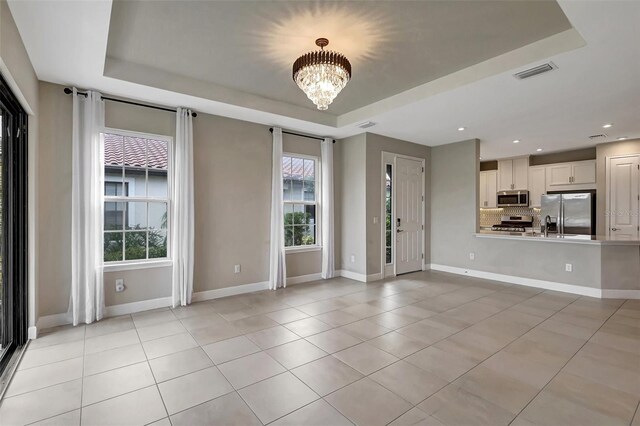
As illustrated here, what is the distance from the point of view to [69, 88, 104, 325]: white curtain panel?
344 centimetres

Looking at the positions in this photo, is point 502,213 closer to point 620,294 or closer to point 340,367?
point 620,294

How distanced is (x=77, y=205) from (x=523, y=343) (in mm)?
4882

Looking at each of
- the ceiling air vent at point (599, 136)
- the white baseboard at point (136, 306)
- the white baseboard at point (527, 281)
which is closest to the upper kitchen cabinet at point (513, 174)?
the ceiling air vent at point (599, 136)

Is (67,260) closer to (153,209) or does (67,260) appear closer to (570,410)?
(153,209)

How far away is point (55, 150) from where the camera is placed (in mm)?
3430

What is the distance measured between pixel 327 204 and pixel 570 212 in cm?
517

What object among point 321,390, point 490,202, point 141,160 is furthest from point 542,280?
point 141,160

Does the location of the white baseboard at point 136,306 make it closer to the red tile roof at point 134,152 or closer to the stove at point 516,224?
the red tile roof at point 134,152

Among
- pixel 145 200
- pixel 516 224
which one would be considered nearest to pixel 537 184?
pixel 516 224

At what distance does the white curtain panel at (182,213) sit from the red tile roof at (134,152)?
19 cm

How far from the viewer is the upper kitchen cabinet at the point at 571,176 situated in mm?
6394

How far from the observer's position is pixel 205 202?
443 cm

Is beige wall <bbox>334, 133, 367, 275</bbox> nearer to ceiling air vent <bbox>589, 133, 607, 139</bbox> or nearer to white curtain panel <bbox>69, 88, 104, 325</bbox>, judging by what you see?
white curtain panel <bbox>69, 88, 104, 325</bbox>

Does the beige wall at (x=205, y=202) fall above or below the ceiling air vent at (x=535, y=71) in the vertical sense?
below
